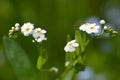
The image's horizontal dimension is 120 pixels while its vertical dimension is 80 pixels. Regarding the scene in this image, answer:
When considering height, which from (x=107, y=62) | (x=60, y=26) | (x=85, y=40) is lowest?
(x=107, y=62)

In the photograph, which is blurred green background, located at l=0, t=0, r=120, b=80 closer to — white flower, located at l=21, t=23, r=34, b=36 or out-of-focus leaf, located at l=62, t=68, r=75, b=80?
out-of-focus leaf, located at l=62, t=68, r=75, b=80

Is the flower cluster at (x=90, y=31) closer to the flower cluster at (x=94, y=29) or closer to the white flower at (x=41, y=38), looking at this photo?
the flower cluster at (x=94, y=29)

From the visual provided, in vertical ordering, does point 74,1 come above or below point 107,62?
above

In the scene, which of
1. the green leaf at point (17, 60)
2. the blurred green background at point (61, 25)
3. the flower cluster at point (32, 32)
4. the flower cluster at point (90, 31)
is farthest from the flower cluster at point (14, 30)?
the blurred green background at point (61, 25)

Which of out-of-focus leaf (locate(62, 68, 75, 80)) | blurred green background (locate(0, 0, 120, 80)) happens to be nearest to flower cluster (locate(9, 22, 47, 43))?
out-of-focus leaf (locate(62, 68, 75, 80))

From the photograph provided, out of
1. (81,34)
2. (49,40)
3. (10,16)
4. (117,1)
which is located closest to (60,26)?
(49,40)

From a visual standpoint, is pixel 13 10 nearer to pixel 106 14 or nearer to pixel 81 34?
pixel 106 14
